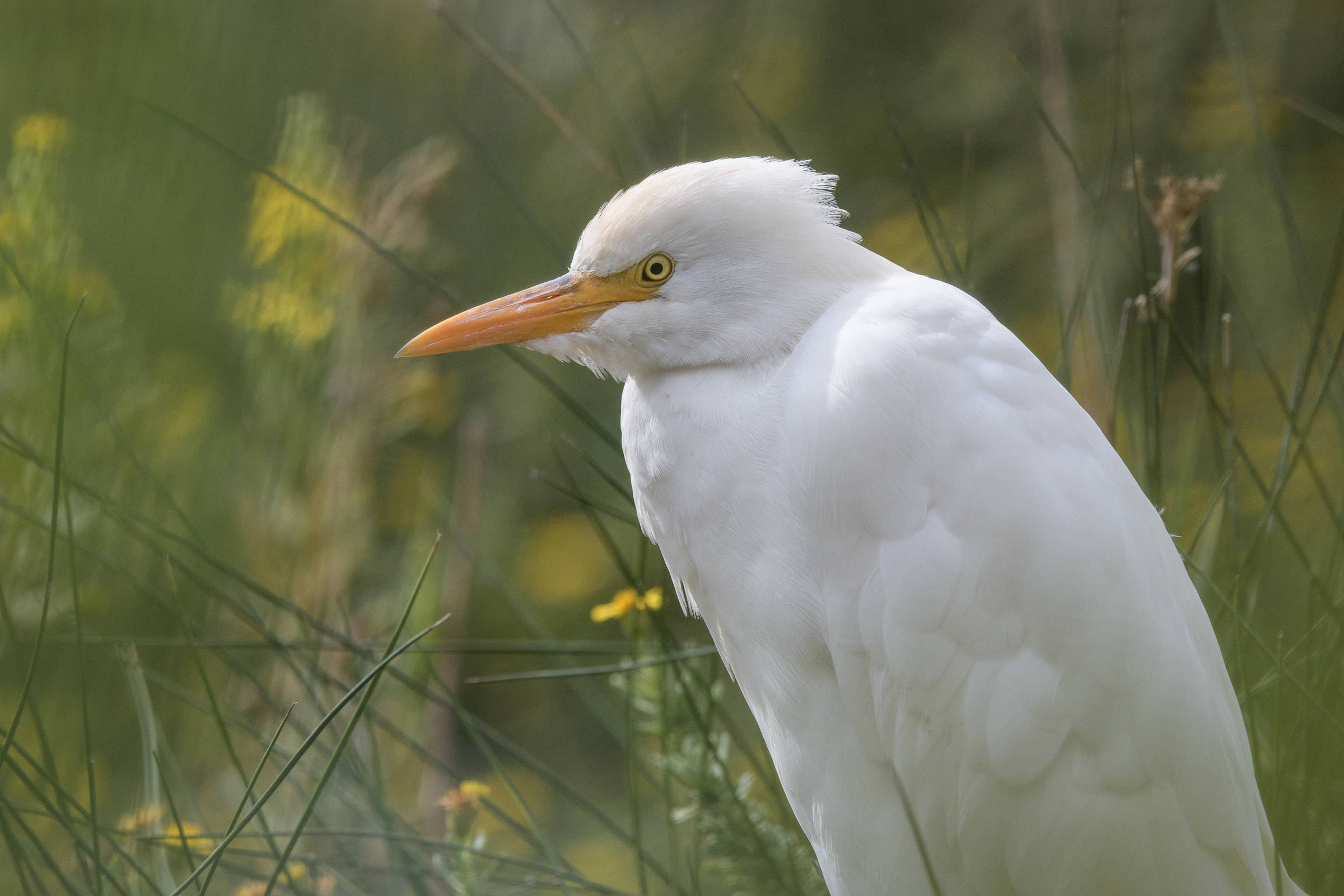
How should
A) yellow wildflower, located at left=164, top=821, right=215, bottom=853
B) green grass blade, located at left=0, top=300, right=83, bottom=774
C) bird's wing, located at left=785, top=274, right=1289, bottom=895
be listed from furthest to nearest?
yellow wildflower, located at left=164, top=821, right=215, bottom=853 < bird's wing, located at left=785, top=274, right=1289, bottom=895 < green grass blade, located at left=0, top=300, right=83, bottom=774

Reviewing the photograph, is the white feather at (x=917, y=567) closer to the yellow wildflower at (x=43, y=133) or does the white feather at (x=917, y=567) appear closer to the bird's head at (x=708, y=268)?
the bird's head at (x=708, y=268)

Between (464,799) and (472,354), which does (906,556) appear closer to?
(464,799)

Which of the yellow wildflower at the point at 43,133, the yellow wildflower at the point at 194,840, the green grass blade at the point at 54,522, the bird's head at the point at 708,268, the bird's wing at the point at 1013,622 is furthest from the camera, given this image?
the yellow wildflower at the point at 194,840

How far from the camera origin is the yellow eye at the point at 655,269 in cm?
106

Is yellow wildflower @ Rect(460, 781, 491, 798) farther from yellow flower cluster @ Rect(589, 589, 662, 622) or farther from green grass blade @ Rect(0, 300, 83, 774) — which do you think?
green grass blade @ Rect(0, 300, 83, 774)

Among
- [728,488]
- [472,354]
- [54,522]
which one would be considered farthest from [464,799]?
[472,354]

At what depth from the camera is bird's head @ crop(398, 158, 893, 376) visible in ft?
3.40

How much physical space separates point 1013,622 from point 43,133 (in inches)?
33.5

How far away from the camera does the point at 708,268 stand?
3.44ft

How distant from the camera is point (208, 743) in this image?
1.45 meters

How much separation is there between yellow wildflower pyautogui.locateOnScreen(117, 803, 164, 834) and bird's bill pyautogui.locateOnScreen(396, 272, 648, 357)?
485 mm

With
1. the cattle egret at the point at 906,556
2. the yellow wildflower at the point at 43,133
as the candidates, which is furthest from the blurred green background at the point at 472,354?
the cattle egret at the point at 906,556

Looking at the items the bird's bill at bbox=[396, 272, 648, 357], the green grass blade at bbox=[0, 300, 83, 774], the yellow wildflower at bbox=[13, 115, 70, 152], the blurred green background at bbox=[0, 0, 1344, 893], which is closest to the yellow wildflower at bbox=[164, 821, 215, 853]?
the blurred green background at bbox=[0, 0, 1344, 893]

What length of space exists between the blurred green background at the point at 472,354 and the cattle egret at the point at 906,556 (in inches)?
4.2
